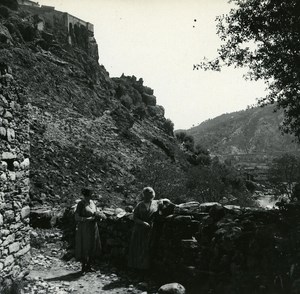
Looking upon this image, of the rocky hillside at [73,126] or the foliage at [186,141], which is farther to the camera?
the foliage at [186,141]

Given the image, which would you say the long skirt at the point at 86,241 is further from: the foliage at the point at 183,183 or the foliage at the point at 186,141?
the foliage at the point at 186,141

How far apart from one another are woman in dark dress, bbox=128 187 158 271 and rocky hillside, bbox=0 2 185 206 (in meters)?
13.6

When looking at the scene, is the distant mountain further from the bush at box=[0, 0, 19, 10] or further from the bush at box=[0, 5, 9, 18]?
the bush at box=[0, 5, 9, 18]

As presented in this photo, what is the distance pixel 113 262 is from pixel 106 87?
220 feet

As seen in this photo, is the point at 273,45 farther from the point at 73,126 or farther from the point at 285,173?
the point at 285,173

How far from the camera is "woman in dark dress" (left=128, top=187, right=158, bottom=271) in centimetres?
707

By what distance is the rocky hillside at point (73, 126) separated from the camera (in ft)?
102

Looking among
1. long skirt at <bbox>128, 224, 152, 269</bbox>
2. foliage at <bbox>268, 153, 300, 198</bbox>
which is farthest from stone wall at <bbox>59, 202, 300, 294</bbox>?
foliage at <bbox>268, 153, 300, 198</bbox>

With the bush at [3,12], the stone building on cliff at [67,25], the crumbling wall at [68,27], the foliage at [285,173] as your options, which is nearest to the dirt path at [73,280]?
the foliage at [285,173]

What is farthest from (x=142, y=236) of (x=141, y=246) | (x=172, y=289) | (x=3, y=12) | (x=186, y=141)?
(x=186, y=141)

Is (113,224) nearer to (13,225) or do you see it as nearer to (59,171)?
(13,225)

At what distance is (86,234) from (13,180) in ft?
6.64

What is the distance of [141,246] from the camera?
23.2ft

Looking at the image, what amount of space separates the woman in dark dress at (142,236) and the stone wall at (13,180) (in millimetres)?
2197
